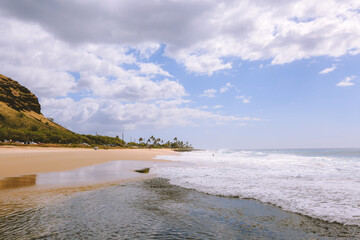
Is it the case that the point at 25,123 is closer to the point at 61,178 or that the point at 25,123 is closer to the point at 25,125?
the point at 25,125

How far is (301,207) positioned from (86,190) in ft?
31.4

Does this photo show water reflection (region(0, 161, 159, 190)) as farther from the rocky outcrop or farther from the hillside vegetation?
the rocky outcrop

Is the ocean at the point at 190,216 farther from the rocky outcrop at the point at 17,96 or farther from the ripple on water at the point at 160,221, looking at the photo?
the rocky outcrop at the point at 17,96

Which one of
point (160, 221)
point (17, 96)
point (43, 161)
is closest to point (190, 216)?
point (160, 221)

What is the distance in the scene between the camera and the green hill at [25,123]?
8646 centimetres

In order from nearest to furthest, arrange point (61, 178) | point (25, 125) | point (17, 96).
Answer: point (61, 178) → point (25, 125) → point (17, 96)

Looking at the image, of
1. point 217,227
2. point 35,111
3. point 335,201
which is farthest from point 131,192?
point 35,111

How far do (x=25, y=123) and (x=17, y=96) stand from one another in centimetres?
6107

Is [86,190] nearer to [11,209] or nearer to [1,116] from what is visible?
[11,209]

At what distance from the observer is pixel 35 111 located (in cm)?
18050

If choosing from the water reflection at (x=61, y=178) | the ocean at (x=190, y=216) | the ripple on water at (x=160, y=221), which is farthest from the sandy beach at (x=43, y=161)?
the ripple on water at (x=160, y=221)

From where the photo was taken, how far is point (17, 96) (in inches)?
6629

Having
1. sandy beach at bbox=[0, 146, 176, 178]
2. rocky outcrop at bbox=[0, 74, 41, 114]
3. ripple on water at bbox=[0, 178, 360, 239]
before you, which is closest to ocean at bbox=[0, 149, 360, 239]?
ripple on water at bbox=[0, 178, 360, 239]

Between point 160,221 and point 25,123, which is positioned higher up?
point 25,123
